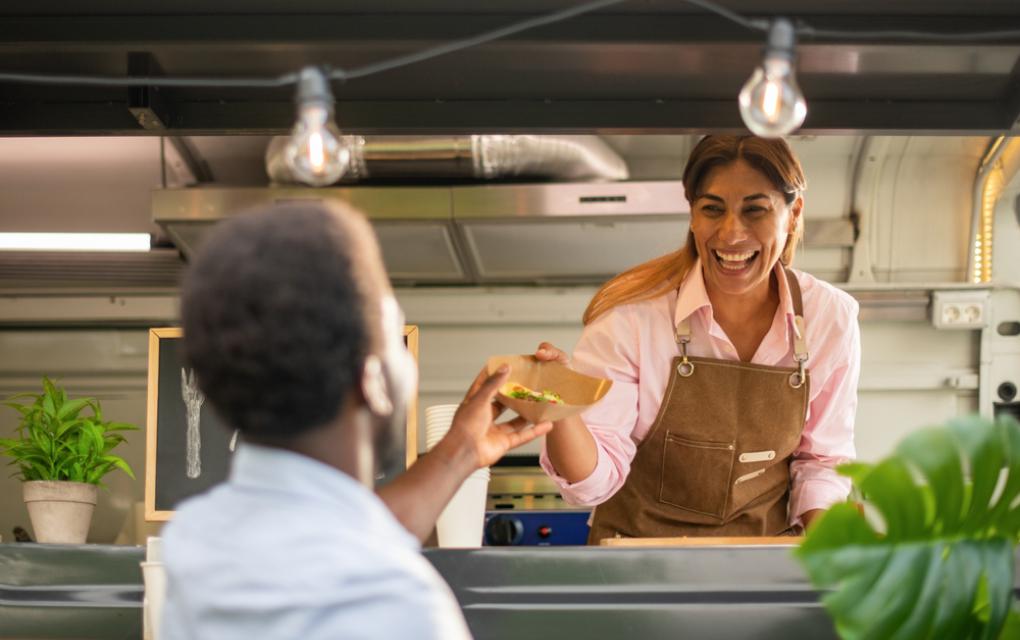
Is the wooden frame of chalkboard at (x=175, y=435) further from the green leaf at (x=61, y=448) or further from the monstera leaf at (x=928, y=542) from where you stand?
the monstera leaf at (x=928, y=542)

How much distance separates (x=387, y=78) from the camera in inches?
99.8

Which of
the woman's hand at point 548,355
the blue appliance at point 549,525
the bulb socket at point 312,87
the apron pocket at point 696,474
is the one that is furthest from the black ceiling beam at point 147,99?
the blue appliance at point 549,525

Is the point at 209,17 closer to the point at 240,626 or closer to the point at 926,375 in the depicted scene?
the point at 240,626

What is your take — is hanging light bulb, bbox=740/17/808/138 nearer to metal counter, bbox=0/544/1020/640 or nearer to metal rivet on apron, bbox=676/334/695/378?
metal counter, bbox=0/544/1020/640

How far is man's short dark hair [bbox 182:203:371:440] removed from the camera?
110 cm

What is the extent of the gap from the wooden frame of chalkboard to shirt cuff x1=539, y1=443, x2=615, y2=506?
32 centimetres

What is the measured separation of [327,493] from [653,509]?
5.73 ft

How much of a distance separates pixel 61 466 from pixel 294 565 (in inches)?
72.5

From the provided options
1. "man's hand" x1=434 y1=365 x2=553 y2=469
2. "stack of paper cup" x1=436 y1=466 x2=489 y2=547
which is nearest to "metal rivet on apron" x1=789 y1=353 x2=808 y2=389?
"stack of paper cup" x1=436 y1=466 x2=489 y2=547

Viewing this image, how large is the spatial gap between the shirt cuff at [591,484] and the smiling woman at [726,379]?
0.21 ft

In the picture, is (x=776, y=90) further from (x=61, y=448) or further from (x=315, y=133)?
(x=61, y=448)

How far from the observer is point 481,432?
1827 millimetres

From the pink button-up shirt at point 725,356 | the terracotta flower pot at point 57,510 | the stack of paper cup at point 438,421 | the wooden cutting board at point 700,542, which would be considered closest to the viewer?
the wooden cutting board at point 700,542

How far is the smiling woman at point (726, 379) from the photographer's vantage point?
2.75 meters
